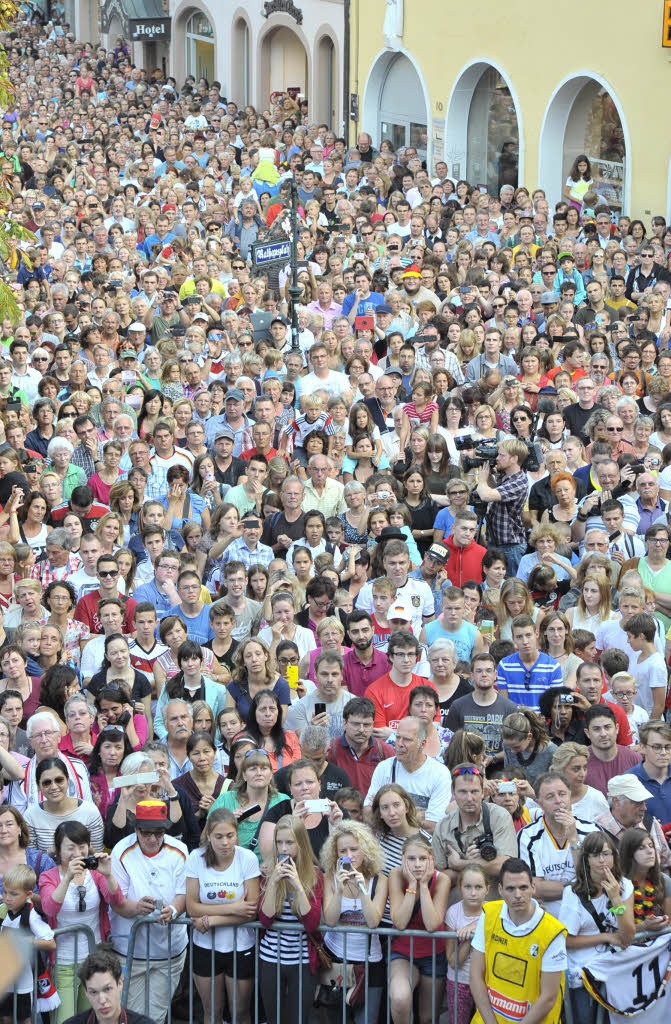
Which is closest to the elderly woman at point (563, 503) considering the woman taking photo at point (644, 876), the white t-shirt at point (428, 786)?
the white t-shirt at point (428, 786)

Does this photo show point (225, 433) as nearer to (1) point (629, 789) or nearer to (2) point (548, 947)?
(1) point (629, 789)

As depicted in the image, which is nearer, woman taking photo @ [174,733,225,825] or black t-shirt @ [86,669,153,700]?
woman taking photo @ [174,733,225,825]

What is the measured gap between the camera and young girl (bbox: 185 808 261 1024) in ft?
23.5

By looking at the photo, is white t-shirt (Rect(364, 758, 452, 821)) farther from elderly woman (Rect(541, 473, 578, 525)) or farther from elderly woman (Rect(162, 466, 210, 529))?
elderly woman (Rect(162, 466, 210, 529))

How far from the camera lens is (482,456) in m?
11.6

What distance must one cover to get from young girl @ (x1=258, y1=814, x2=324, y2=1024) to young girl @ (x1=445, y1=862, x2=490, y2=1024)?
23.8 inches

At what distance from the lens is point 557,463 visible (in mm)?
11492

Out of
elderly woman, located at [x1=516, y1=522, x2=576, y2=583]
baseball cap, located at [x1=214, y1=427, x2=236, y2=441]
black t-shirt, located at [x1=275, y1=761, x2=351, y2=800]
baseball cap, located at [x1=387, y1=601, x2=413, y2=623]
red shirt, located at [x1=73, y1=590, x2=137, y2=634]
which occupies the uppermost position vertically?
baseball cap, located at [x1=214, y1=427, x2=236, y2=441]

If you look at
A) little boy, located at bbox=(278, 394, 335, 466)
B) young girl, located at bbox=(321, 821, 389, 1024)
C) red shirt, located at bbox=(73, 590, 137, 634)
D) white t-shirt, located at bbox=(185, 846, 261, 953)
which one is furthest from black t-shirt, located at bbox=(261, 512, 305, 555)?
young girl, located at bbox=(321, 821, 389, 1024)

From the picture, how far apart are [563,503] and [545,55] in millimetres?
14844

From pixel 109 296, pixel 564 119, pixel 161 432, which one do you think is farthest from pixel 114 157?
pixel 161 432

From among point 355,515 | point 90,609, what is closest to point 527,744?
point 90,609

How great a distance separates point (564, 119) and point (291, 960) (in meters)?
19.6

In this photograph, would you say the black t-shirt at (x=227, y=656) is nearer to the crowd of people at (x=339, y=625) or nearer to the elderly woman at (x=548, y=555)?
the crowd of people at (x=339, y=625)
